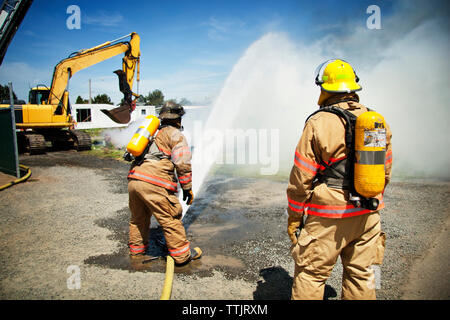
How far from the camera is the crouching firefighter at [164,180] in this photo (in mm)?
3271

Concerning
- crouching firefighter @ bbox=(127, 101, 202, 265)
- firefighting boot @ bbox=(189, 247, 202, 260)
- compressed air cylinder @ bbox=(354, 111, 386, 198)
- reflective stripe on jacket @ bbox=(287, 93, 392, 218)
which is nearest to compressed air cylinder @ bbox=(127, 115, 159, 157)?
crouching firefighter @ bbox=(127, 101, 202, 265)

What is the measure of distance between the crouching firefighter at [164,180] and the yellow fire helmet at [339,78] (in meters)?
1.84

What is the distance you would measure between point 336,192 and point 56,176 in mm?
8603

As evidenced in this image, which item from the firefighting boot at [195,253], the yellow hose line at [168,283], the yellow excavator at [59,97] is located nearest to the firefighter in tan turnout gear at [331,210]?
the yellow hose line at [168,283]

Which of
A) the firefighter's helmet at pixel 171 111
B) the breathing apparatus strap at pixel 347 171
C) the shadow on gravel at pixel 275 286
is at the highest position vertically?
the firefighter's helmet at pixel 171 111

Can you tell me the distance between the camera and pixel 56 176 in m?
8.21

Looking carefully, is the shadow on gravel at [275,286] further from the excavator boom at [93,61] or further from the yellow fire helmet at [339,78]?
the excavator boom at [93,61]

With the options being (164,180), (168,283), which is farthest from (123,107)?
(168,283)

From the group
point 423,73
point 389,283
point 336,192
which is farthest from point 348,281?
point 423,73

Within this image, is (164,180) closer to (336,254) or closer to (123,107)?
(336,254)

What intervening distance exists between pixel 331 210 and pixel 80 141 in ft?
46.5

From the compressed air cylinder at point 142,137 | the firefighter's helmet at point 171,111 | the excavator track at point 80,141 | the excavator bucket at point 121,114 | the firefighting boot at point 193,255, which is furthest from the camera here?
the excavator track at point 80,141

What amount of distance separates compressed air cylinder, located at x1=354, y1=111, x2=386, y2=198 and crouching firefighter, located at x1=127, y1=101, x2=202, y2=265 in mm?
2030
